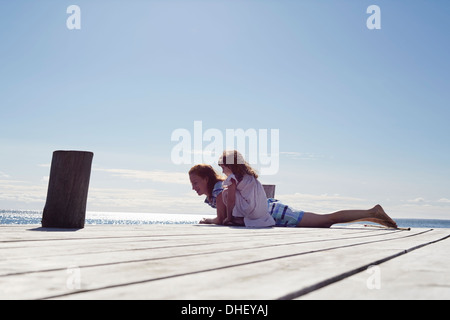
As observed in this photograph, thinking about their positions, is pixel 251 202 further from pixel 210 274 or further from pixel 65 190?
A: pixel 210 274

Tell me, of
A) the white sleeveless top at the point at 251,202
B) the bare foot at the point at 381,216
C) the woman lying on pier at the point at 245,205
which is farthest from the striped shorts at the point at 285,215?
the bare foot at the point at 381,216

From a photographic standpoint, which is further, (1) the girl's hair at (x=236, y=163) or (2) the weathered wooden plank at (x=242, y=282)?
(1) the girl's hair at (x=236, y=163)

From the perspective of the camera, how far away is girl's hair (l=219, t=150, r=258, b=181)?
551 centimetres

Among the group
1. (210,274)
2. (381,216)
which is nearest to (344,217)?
(381,216)

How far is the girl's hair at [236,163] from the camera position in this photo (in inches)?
217

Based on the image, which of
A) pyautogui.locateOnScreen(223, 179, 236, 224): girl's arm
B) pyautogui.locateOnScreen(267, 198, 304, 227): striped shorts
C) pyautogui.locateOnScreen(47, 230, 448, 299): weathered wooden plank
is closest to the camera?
pyautogui.locateOnScreen(47, 230, 448, 299): weathered wooden plank

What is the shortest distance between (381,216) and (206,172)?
2.68m

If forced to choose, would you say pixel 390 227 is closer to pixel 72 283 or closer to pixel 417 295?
pixel 417 295

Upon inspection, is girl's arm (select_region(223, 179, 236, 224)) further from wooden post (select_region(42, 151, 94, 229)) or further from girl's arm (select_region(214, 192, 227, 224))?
wooden post (select_region(42, 151, 94, 229))

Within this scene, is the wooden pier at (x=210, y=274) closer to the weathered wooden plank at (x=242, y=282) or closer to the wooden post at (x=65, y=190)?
the weathered wooden plank at (x=242, y=282)

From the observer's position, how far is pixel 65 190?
390 cm

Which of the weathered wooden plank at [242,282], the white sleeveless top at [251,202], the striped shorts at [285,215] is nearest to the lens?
the weathered wooden plank at [242,282]

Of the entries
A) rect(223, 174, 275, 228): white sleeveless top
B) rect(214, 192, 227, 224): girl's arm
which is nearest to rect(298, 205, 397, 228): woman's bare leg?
rect(223, 174, 275, 228): white sleeveless top
